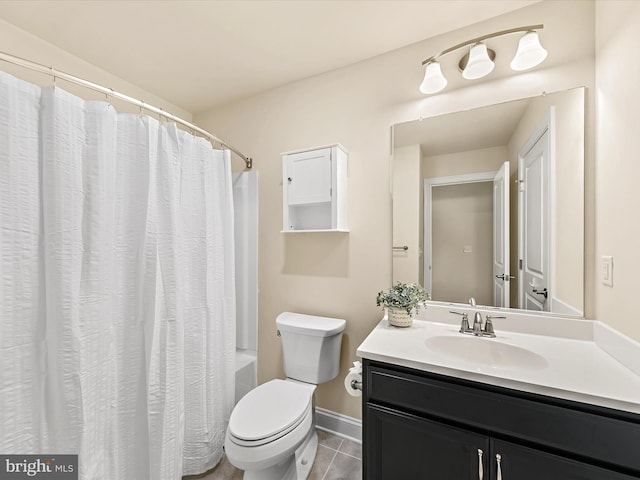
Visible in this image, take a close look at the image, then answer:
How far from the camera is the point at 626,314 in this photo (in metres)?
0.96

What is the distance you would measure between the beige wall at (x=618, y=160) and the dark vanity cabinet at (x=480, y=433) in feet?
1.24

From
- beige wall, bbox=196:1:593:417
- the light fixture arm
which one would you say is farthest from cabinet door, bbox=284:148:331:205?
the light fixture arm

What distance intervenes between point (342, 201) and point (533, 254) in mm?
1024

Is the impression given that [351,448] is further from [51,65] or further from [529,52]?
[51,65]

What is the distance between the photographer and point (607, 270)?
3.54 ft

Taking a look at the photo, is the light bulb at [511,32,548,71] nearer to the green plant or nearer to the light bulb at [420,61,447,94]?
the light bulb at [420,61,447,94]

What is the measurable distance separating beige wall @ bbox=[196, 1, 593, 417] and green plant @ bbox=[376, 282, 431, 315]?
204 mm

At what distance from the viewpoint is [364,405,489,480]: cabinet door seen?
36.3 inches

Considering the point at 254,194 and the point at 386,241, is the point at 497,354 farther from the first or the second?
the point at 254,194

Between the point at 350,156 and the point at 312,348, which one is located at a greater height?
the point at 350,156

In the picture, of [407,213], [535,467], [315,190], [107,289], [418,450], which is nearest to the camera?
[535,467]

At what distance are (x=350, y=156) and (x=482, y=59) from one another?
0.80 metres

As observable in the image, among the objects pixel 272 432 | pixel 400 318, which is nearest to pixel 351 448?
pixel 272 432

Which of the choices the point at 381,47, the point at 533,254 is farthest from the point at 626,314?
the point at 381,47
